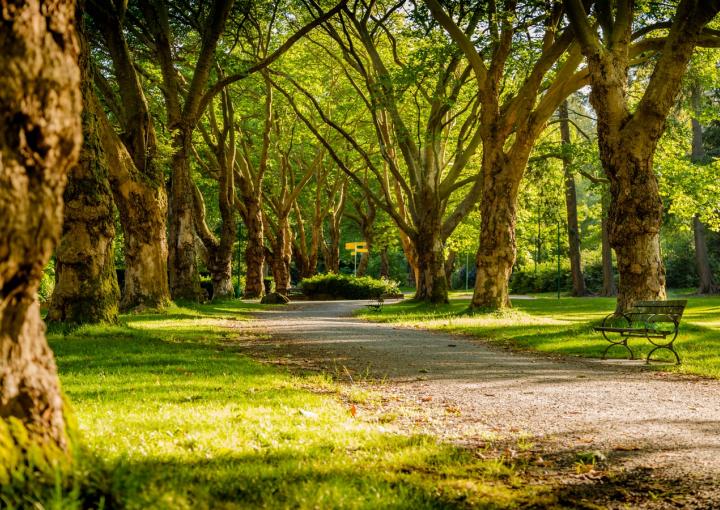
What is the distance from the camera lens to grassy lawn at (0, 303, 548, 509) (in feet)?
10.9

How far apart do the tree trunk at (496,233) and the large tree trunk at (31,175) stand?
17.2 m

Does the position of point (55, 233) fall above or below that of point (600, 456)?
above

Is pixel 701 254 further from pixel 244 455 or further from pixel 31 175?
pixel 31 175


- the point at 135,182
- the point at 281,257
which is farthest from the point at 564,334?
the point at 281,257

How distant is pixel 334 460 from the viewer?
14.6 ft

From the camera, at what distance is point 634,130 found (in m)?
14.4

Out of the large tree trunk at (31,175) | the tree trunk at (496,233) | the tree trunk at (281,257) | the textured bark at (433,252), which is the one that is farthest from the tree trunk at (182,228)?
the large tree trunk at (31,175)

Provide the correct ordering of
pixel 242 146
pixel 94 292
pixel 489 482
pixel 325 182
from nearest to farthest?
pixel 489 482 → pixel 94 292 → pixel 242 146 → pixel 325 182

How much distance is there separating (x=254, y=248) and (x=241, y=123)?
21.2 ft

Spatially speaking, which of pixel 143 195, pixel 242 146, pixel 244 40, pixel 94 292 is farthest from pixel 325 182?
pixel 94 292

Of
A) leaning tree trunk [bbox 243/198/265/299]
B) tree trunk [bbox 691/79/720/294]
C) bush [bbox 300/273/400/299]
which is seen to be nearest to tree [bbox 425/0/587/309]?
leaning tree trunk [bbox 243/198/265/299]

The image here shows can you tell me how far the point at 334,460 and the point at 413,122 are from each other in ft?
88.8

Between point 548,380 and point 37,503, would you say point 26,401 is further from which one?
point 548,380

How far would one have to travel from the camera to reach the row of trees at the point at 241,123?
304 cm
